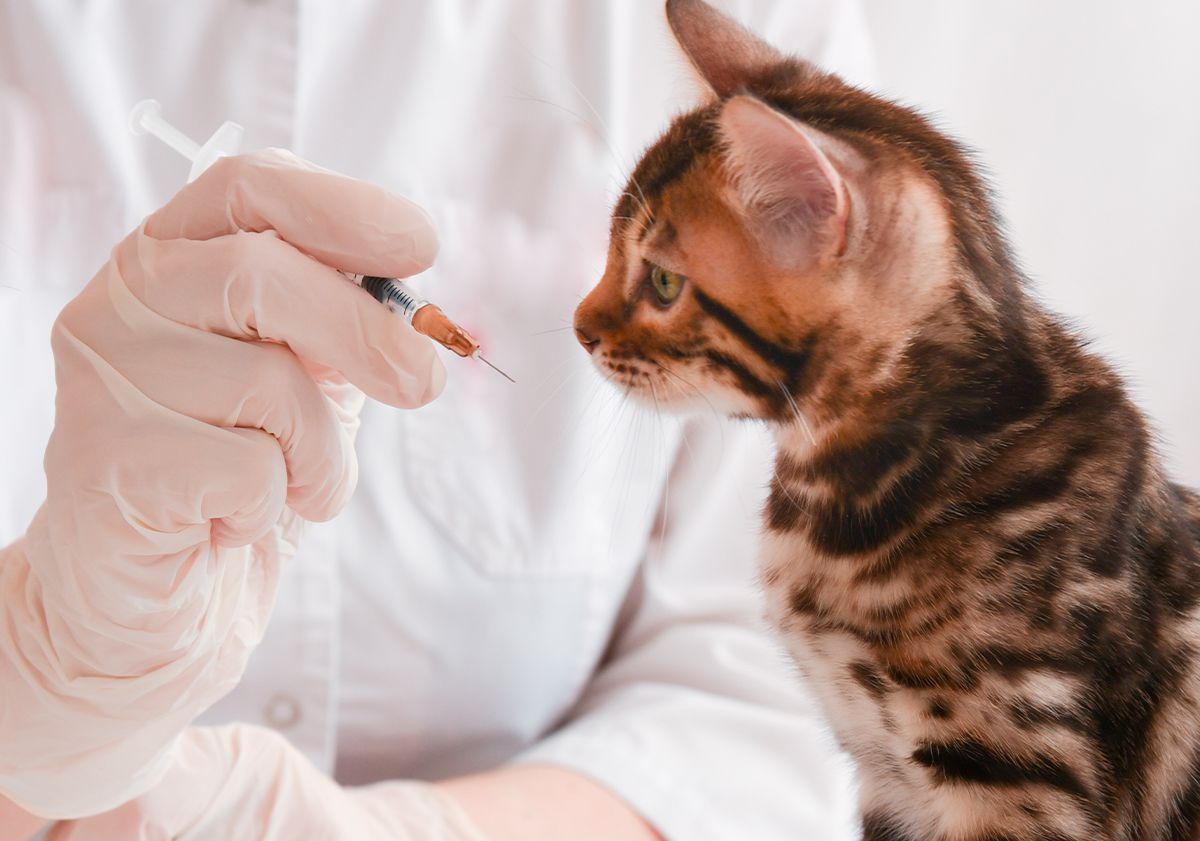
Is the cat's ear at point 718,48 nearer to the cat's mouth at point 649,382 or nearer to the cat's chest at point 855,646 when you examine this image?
the cat's mouth at point 649,382

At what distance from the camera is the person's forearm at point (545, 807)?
2.81ft

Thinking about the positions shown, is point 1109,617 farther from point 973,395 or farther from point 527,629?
point 527,629

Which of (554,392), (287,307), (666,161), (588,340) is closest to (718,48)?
(666,161)

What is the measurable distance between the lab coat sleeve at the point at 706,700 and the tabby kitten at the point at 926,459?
0.34m

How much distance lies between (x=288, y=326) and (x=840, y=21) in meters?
0.73

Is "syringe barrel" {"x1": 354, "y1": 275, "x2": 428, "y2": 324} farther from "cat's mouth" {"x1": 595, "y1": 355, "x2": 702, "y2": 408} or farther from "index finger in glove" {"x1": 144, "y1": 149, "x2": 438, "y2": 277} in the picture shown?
"cat's mouth" {"x1": 595, "y1": 355, "x2": 702, "y2": 408}

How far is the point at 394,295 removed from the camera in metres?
0.61

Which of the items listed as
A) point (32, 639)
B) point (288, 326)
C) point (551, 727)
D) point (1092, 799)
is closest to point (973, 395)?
point (1092, 799)

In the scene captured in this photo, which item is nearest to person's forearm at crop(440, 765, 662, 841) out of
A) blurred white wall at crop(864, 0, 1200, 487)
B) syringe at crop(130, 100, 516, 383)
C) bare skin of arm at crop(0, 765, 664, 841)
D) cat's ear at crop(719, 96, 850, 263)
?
bare skin of arm at crop(0, 765, 664, 841)

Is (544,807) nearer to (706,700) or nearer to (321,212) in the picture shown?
(706,700)

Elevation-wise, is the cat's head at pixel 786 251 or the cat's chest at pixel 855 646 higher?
the cat's head at pixel 786 251

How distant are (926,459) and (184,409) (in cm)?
44

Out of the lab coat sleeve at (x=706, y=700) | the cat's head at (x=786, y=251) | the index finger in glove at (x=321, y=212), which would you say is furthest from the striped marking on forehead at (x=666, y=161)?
the lab coat sleeve at (x=706, y=700)

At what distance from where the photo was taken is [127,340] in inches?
23.5
